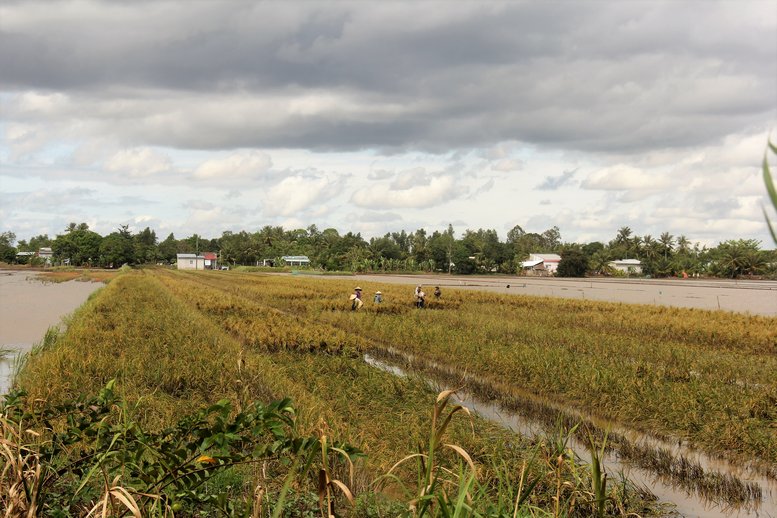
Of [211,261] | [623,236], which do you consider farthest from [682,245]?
[211,261]

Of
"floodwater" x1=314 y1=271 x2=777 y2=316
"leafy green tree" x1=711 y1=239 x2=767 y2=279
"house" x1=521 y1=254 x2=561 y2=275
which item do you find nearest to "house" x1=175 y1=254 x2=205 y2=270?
"house" x1=521 y1=254 x2=561 y2=275

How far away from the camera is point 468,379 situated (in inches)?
385

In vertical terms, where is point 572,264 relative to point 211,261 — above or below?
below

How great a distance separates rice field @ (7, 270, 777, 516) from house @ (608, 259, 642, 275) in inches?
2511

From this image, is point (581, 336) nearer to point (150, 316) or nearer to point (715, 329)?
point (715, 329)

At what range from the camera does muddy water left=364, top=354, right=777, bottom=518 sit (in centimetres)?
495

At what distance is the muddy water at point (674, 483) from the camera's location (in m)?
4.95

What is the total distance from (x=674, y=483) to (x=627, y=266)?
263 ft

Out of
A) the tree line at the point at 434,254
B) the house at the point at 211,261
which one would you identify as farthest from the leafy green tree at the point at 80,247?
the house at the point at 211,261

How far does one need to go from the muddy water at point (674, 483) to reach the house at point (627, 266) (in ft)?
248

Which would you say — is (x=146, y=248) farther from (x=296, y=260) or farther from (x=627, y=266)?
(x=627, y=266)

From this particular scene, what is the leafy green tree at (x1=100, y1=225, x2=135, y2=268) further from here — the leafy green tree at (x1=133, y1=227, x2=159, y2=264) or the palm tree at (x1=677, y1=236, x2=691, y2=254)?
the palm tree at (x1=677, y1=236, x2=691, y2=254)

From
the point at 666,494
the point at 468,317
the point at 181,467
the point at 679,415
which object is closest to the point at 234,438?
the point at 181,467

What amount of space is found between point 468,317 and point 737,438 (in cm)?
1105
